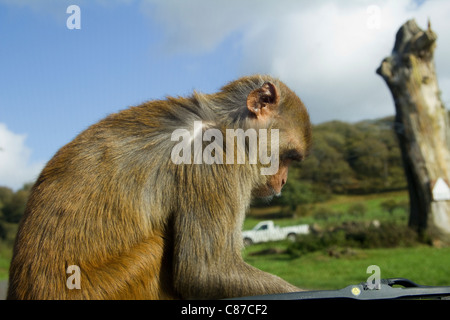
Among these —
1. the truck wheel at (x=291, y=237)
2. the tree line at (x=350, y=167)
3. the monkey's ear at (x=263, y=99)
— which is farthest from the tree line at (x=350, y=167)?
the monkey's ear at (x=263, y=99)

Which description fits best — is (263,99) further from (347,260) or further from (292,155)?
(347,260)

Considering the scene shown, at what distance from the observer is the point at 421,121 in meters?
15.9

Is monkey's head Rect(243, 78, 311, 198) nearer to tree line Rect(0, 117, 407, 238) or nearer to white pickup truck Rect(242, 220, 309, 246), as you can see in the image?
white pickup truck Rect(242, 220, 309, 246)

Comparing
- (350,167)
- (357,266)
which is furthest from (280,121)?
(350,167)

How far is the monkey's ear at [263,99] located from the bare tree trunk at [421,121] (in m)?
13.6

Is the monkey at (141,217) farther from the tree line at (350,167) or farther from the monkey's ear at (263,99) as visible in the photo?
the tree line at (350,167)

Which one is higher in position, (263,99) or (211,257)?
(263,99)

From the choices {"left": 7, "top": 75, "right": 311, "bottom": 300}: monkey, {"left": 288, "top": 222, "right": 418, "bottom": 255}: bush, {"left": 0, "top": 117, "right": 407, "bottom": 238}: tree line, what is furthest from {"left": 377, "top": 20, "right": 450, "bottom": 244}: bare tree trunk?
{"left": 7, "top": 75, "right": 311, "bottom": 300}: monkey

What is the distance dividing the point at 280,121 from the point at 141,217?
1.25 metres

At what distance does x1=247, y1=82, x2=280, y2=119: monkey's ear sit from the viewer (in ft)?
10.4

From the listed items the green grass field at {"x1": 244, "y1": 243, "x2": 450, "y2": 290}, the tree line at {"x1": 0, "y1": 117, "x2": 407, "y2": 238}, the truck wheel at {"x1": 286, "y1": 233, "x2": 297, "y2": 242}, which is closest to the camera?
the green grass field at {"x1": 244, "y1": 243, "x2": 450, "y2": 290}

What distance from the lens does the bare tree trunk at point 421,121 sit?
1541cm

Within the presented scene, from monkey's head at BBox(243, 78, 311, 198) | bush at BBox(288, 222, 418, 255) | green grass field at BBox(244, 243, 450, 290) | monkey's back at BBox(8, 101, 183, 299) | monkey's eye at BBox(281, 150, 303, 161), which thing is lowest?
green grass field at BBox(244, 243, 450, 290)

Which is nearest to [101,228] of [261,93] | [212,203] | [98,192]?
[98,192]
